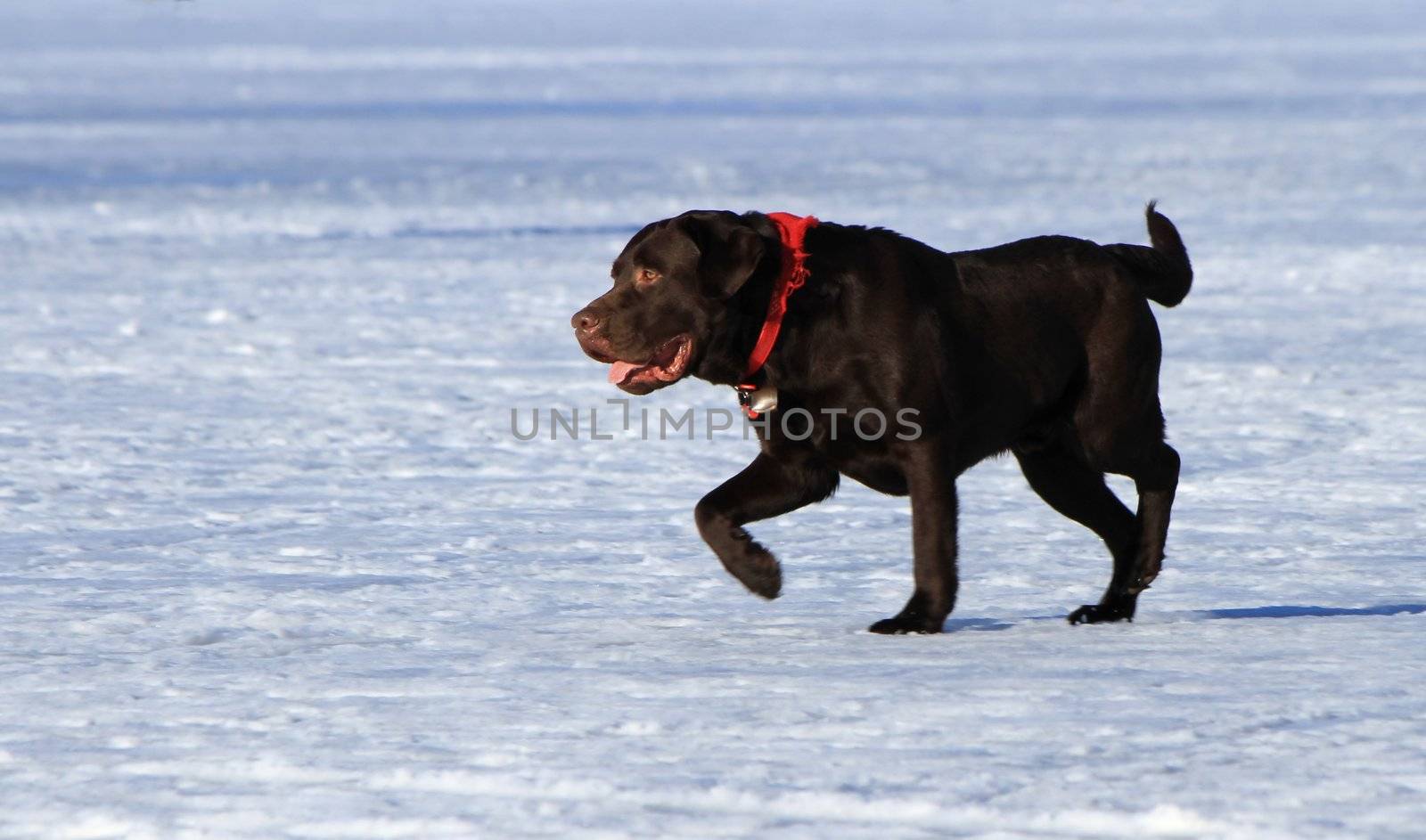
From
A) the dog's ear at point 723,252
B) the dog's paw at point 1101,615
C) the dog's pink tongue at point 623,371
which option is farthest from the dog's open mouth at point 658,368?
the dog's paw at point 1101,615

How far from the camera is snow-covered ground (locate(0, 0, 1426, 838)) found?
3.00 meters

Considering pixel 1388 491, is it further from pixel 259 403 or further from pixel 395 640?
pixel 259 403

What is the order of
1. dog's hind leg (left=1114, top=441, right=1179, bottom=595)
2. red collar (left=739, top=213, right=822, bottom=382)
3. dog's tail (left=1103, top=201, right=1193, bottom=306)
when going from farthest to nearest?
dog's tail (left=1103, top=201, right=1193, bottom=306) → dog's hind leg (left=1114, top=441, right=1179, bottom=595) → red collar (left=739, top=213, right=822, bottom=382)

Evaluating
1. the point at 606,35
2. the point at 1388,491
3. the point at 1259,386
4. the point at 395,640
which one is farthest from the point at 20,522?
the point at 606,35

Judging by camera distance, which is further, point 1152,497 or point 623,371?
point 1152,497

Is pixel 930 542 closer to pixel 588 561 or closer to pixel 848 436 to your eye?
pixel 848 436

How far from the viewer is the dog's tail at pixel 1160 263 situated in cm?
478

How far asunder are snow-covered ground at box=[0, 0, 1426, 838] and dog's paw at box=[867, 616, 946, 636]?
0.08 metres

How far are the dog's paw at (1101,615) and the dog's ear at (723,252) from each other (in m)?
1.10

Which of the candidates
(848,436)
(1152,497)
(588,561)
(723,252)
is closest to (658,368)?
(723,252)

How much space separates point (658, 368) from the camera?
171 inches

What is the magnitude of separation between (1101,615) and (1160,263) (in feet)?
2.90

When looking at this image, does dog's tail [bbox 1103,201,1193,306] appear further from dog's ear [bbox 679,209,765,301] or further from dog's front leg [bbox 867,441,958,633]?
dog's ear [bbox 679,209,765,301]

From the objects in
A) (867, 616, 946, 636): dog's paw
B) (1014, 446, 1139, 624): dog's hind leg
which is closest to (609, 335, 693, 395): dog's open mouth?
(867, 616, 946, 636): dog's paw
